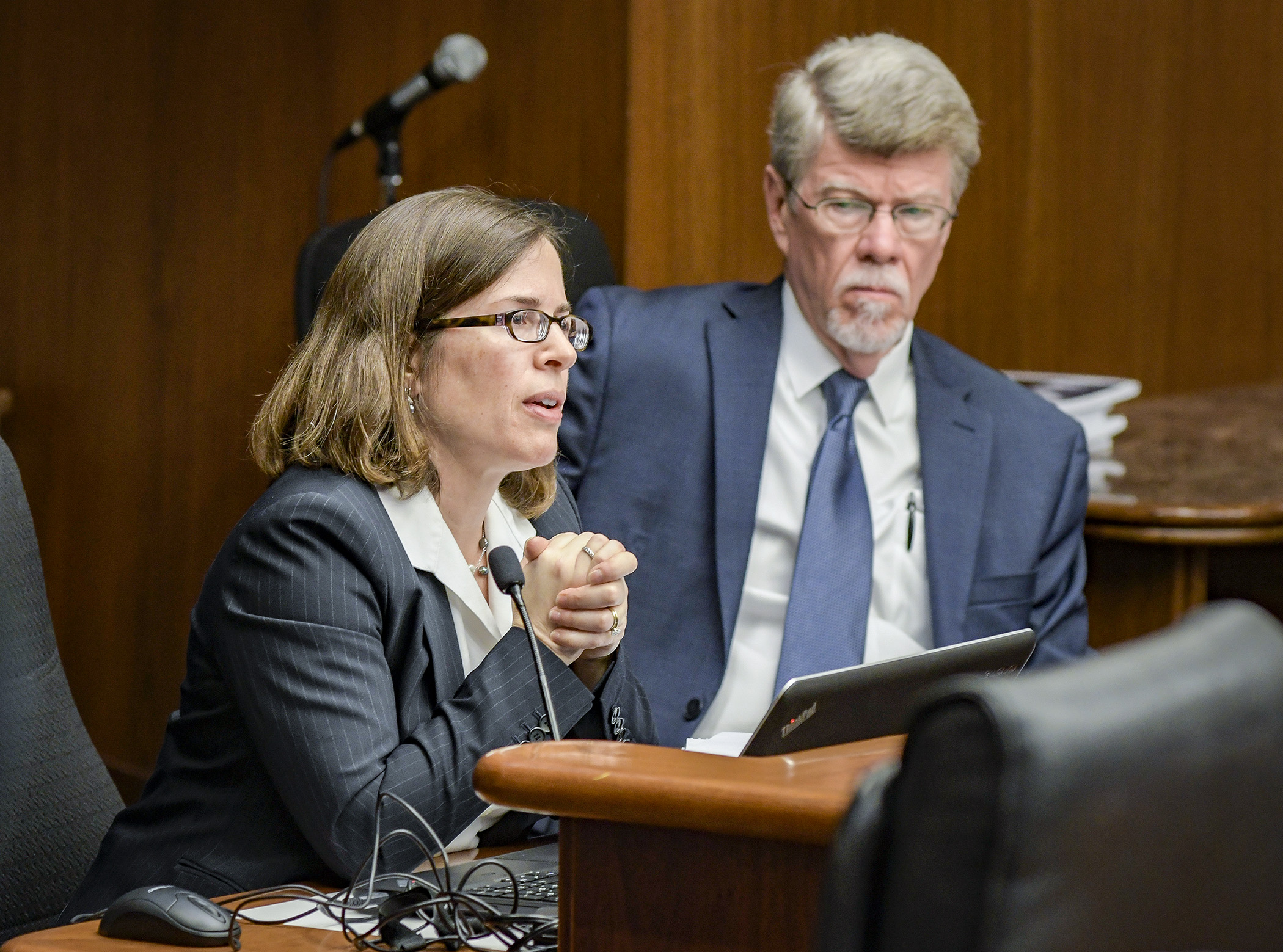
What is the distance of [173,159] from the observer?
3209mm

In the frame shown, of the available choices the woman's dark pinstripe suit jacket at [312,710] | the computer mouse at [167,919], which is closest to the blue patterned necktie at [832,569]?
the woman's dark pinstripe suit jacket at [312,710]

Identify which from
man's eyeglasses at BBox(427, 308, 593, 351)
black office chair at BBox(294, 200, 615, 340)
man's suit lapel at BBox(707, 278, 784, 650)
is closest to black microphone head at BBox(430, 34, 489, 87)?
black office chair at BBox(294, 200, 615, 340)

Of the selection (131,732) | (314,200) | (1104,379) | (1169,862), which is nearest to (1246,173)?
(1104,379)

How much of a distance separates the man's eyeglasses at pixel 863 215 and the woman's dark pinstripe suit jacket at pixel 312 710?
0.97m

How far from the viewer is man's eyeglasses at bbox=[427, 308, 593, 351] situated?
57.2 inches

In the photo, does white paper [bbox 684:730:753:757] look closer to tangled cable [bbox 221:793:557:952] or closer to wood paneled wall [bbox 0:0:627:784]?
tangled cable [bbox 221:793:557:952]

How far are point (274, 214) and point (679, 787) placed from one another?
2497mm

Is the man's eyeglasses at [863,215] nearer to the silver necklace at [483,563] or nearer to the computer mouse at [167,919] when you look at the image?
the silver necklace at [483,563]

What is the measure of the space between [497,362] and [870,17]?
1.72 m

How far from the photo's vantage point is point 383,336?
1439 millimetres

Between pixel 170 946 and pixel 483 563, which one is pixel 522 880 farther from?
pixel 483 563

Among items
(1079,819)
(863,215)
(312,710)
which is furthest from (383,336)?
(1079,819)

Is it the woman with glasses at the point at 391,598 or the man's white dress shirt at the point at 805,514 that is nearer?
the woman with glasses at the point at 391,598

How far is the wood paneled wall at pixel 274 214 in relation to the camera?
2.99 metres
